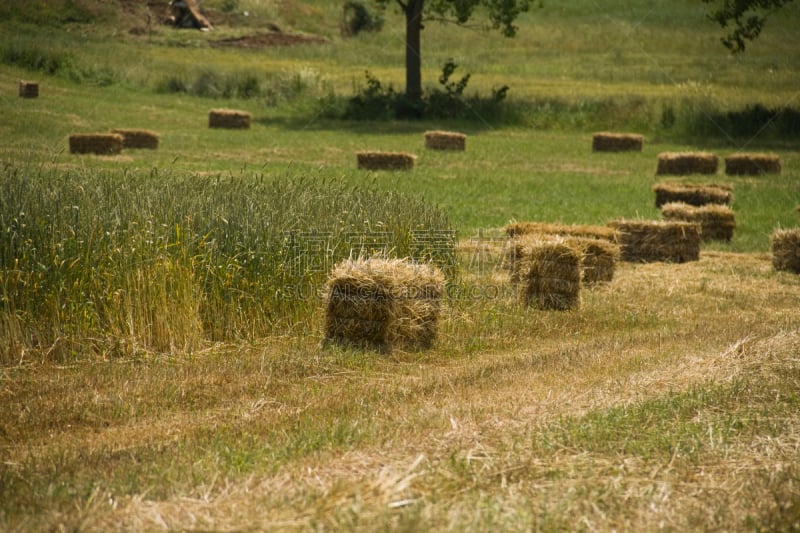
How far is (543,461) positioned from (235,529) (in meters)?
2.19

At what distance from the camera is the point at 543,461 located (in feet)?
23.4

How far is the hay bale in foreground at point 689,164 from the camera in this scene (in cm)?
2884

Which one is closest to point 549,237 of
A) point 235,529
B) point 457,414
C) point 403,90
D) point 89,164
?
point 457,414

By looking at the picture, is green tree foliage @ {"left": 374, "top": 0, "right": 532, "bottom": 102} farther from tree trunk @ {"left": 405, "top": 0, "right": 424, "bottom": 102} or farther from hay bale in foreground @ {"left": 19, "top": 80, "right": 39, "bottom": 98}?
hay bale in foreground @ {"left": 19, "top": 80, "right": 39, "bottom": 98}

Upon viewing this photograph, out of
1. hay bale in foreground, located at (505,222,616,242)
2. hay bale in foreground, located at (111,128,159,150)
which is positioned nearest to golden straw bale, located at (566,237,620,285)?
hay bale in foreground, located at (505,222,616,242)

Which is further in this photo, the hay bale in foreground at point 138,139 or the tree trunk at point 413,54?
the tree trunk at point 413,54

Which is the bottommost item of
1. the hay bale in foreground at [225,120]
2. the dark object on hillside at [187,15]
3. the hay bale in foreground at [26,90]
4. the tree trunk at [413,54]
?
the hay bale in foreground at [225,120]

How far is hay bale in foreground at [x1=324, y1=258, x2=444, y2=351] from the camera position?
10766mm

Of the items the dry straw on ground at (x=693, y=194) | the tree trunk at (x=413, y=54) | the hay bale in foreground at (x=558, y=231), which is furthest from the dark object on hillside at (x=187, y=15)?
the hay bale in foreground at (x=558, y=231)

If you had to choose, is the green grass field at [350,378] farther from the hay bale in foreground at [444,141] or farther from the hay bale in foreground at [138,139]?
the hay bale in foreground at [444,141]

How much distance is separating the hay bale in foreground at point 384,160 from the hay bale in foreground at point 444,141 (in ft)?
19.0

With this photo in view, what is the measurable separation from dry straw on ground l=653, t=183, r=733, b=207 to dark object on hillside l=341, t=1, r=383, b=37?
60024 millimetres

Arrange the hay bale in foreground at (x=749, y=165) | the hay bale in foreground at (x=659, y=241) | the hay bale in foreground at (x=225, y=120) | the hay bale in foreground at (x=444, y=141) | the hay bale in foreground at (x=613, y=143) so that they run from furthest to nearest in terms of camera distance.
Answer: the hay bale in foreground at (x=225, y=120) < the hay bale in foreground at (x=613, y=143) < the hay bale in foreground at (x=444, y=141) < the hay bale in foreground at (x=749, y=165) < the hay bale in foreground at (x=659, y=241)

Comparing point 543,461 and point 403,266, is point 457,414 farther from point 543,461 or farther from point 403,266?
point 403,266
